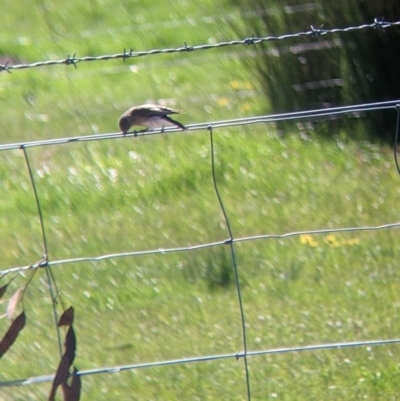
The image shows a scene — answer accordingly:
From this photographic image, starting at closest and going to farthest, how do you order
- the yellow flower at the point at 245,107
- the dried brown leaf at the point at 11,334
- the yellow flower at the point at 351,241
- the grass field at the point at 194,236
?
1. the dried brown leaf at the point at 11,334
2. the grass field at the point at 194,236
3. the yellow flower at the point at 351,241
4. the yellow flower at the point at 245,107

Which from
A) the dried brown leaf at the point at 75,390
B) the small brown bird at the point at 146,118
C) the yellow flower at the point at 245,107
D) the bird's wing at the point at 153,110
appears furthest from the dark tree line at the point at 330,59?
the dried brown leaf at the point at 75,390

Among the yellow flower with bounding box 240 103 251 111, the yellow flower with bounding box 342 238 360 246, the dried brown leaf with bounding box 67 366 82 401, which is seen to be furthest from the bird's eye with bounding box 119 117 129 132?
the yellow flower with bounding box 240 103 251 111

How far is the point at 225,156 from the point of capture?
5.94m

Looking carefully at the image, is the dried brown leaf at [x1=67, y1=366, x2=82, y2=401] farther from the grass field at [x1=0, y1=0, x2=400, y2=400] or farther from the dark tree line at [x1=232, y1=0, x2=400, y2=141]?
the dark tree line at [x1=232, y1=0, x2=400, y2=141]

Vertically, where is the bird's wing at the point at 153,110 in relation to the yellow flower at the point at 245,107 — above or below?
below

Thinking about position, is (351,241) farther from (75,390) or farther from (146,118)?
(75,390)

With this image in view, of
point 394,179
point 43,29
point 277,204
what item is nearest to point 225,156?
point 277,204

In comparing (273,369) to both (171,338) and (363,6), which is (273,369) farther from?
(363,6)

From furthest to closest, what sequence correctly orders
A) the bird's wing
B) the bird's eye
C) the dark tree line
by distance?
the dark tree line
the bird's eye
the bird's wing

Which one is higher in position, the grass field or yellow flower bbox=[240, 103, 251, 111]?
yellow flower bbox=[240, 103, 251, 111]

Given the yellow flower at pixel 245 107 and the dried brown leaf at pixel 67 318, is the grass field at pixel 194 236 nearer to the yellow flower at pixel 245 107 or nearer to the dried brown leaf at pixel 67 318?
the yellow flower at pixel 245 107

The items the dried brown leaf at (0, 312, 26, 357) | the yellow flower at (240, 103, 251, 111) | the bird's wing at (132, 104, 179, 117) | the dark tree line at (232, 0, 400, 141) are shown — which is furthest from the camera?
the yellow flower at (240, 103, 251, 111)

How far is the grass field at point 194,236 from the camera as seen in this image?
3973mm

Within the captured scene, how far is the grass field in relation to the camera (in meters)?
3.97
